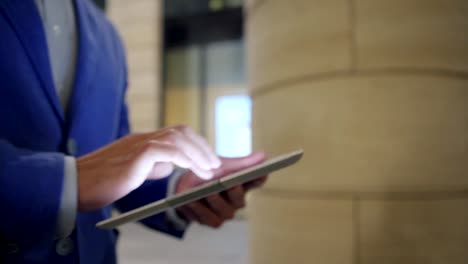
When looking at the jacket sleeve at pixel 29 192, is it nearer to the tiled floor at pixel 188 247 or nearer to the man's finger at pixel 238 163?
the man's finger at pixel 238 163

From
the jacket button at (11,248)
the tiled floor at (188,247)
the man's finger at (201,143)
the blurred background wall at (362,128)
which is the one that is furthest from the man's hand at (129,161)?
the tiled floor at (188,247)

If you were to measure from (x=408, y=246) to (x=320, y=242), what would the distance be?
0.64ft

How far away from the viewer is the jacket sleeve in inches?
13.9

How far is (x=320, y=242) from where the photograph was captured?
92 cm

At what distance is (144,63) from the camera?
4.64 m

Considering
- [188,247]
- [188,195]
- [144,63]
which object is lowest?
[188,247]

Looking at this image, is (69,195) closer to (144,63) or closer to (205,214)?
(205,214)

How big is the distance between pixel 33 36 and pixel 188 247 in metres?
2.51

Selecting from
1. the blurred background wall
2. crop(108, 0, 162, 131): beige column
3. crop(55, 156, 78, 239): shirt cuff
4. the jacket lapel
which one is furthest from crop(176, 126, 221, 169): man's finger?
crop(108, 0, 162, 131): beige column

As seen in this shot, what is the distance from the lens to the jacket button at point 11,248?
42cm

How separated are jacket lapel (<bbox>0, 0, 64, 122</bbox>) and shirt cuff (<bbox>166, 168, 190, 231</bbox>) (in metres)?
0.18

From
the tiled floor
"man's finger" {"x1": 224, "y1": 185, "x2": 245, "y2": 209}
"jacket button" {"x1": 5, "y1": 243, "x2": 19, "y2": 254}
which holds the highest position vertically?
"man's finger" {"x1": 224, "y1": 185, "x2": 245, "y2": 209}

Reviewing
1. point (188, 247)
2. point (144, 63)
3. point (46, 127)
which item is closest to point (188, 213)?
point (46, 127)

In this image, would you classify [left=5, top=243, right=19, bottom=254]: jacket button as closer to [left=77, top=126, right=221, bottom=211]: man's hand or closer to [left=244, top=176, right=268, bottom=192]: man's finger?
[left=77, top=126, right=221, bottom=211]: man's hand
